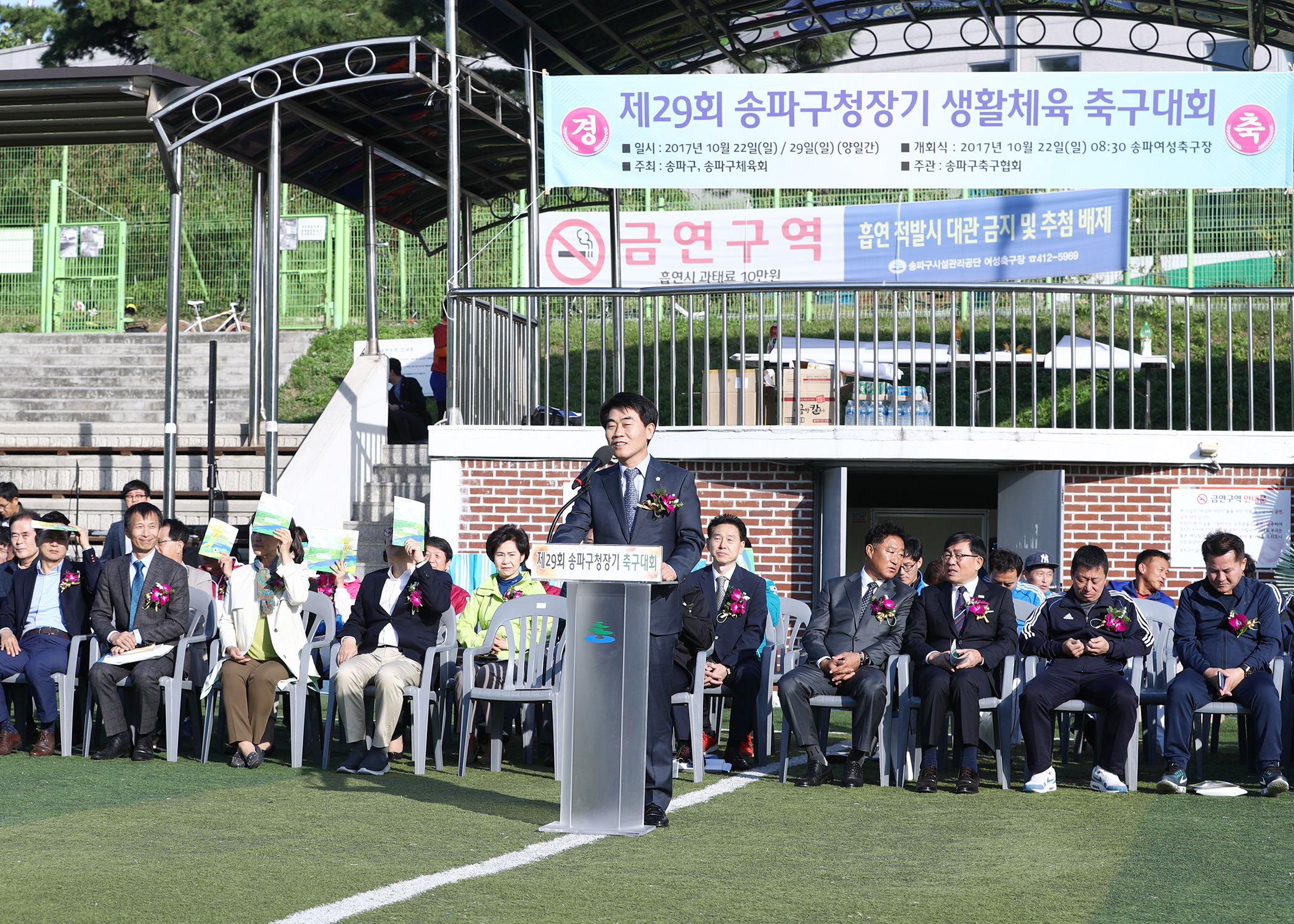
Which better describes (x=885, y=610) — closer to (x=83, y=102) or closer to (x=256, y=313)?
(x=256, y=313)

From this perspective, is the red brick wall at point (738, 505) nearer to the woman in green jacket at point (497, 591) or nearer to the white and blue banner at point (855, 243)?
the white and blue banner at point (855, 243)

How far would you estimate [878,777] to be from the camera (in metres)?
7.61

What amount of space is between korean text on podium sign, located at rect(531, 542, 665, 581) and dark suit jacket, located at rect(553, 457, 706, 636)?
40cm

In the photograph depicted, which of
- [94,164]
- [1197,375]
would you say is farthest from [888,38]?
[94,164]

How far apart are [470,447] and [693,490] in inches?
217

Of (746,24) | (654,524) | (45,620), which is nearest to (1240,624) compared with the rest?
(654,524)

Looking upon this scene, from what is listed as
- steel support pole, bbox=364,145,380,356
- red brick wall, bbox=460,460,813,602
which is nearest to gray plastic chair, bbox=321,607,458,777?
red brick wall, bbox=460,460,813,602

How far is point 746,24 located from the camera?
1405cm

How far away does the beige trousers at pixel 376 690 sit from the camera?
7.41 meters

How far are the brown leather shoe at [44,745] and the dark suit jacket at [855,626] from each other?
164 inches

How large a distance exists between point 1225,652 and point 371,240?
9620mm

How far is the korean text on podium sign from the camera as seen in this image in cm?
549

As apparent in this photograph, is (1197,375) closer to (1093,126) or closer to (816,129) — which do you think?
(1093,126)

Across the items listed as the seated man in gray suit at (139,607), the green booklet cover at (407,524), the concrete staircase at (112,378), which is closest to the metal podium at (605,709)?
the green booklet cover at (407,524)
